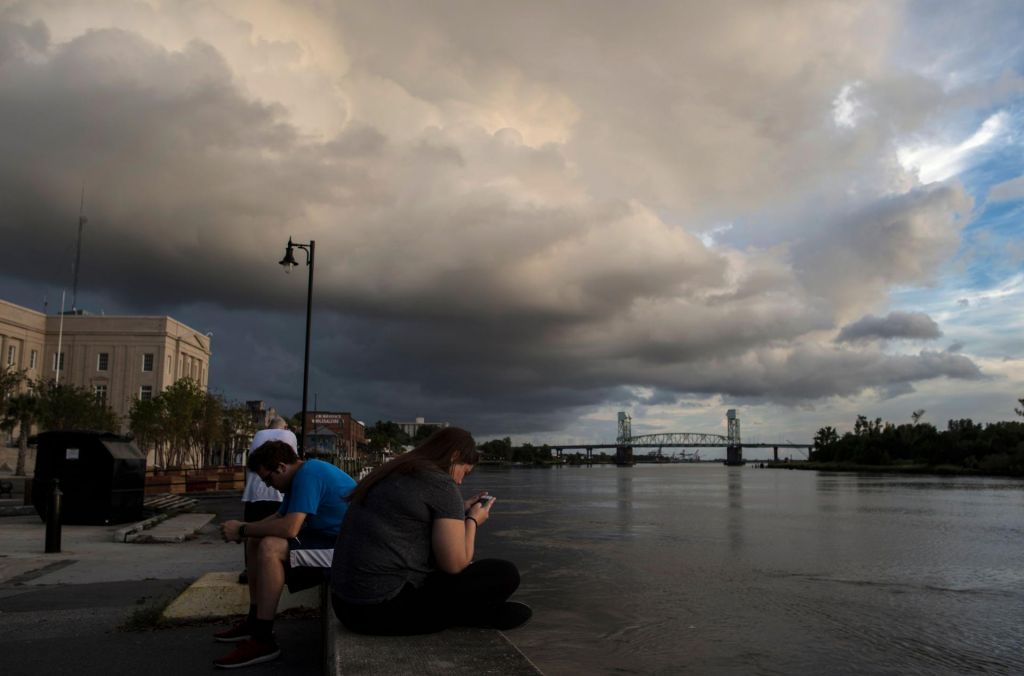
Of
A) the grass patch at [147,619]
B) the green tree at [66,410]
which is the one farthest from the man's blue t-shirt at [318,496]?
the green tree at [66,410]

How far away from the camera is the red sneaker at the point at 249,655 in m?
4.93

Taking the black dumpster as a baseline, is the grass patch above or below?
below

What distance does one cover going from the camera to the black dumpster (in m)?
15.4

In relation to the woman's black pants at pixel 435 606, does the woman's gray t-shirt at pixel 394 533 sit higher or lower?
higher

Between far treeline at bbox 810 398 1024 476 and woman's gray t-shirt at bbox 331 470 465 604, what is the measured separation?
391ft

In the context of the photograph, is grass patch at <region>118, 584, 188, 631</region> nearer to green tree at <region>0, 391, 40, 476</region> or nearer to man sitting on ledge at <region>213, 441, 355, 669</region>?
man sitting on ledge at <region>213, 441, 355, 669</region>

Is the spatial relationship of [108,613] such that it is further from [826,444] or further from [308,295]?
[826,444]

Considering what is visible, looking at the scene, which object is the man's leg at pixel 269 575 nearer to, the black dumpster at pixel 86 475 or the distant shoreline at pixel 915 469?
the black dumpster at pixel 86 475

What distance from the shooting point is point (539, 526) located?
23.2 m

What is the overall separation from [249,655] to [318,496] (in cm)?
106

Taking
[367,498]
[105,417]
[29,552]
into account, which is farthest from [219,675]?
[105,417]

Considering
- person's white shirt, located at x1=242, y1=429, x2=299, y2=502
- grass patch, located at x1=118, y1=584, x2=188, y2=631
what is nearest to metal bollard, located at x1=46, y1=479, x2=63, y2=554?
person's white shirt, located at x1=242, y1=429, x2=299, y2=502

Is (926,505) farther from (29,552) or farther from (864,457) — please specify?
(864,457)

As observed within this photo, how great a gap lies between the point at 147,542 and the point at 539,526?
12.4 m
